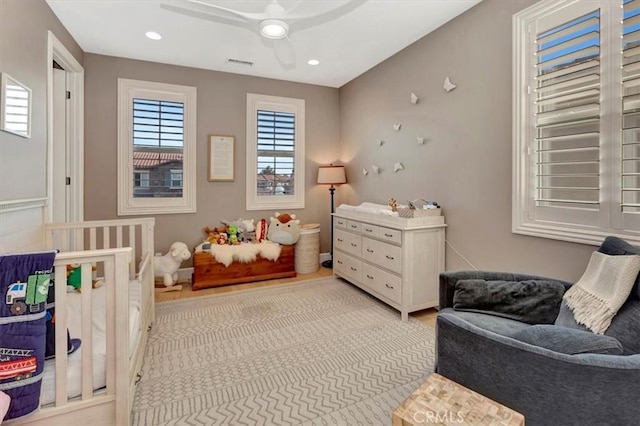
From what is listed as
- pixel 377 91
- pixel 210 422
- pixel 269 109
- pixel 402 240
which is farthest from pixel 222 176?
pixel 210 422

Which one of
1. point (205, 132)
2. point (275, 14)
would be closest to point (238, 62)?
point (205, 132)

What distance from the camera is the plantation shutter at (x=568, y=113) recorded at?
6.45ft

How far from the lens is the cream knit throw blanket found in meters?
1.39

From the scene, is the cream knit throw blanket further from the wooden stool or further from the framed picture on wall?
the framed picture on wall

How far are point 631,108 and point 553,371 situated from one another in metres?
1.67

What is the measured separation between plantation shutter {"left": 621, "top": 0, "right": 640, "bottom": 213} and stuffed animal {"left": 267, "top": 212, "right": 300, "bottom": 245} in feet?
10.4

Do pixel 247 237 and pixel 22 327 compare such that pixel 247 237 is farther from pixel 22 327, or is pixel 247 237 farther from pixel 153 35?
pixel 22 327

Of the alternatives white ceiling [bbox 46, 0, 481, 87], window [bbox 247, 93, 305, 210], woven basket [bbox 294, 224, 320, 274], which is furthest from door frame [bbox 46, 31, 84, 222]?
woven basket [bbox 294, 224, 320, 274]

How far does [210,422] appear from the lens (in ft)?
5.24

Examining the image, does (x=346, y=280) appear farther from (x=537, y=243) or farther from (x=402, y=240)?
(x=537, y=243)

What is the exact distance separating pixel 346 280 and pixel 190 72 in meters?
3.31

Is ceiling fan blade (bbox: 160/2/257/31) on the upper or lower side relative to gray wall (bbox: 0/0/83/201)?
upper

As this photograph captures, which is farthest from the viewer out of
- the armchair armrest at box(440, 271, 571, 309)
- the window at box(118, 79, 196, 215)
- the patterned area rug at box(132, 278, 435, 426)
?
the window at box(118, 79, 196, 215)

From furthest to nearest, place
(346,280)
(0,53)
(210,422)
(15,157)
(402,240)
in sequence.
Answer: (346,280), (402,240), (15,157), (0,53), (210,422)
